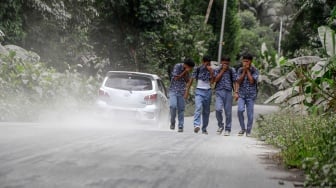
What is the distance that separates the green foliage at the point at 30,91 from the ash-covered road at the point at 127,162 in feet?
15.7

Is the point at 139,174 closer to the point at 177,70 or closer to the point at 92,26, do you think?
the point at 177,70

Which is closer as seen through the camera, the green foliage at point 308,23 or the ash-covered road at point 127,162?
the ash-covered road at point 127,162

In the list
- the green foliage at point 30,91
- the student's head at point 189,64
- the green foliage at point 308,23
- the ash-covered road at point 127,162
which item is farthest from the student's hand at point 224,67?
the green foliage at point 30,91

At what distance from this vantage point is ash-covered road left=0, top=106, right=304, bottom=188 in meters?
6.35

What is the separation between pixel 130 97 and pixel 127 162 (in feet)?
24.7

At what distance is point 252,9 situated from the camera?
73750 millimetres

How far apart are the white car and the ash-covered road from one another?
13.1 feet

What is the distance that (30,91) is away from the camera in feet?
55.9

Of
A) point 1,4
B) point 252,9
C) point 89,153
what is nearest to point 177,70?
point 89,153

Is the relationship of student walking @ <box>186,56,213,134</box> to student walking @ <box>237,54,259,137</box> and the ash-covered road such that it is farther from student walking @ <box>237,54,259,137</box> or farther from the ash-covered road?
the ash-covered road

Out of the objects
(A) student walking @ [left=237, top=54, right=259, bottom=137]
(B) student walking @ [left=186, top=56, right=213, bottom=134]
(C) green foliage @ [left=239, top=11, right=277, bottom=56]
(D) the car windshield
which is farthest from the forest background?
(C) green foliage @ [left=239, top=11, right=277, bottom=56]

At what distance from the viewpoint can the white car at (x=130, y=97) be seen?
1509cm

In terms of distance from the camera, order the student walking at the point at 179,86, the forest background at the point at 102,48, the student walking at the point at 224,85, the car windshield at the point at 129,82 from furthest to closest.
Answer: the forest background at the point at 102,48
the car windshield at the point at 129,82
the student walking at the point at 179,86
the student walking at the point at 224,85

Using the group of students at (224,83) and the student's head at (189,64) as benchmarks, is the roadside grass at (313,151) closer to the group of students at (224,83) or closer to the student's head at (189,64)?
the group of students at (224,83)
